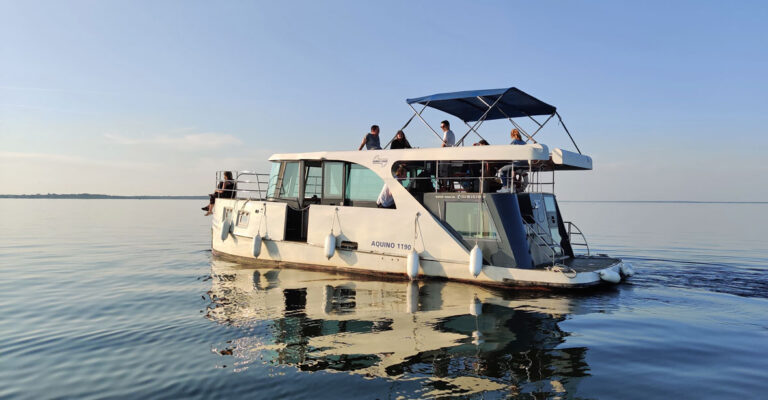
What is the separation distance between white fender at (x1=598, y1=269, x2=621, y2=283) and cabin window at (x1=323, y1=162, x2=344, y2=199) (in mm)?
6782

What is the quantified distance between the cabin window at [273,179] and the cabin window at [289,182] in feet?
0.87

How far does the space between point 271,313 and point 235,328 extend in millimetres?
1034

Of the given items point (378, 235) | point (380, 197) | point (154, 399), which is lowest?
point (154, 399)

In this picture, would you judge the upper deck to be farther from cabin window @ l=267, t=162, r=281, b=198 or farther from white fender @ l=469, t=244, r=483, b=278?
white fender @ l=469, t=244, r=483, b=278

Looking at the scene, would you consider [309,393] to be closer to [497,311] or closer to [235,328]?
[235,328]

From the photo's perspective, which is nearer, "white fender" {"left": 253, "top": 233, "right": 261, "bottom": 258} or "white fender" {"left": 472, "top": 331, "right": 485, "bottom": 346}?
"white fender" {"left": 472, "top": 331, "right": 485, "bottom": 346}

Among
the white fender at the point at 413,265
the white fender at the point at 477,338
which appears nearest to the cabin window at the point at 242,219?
the white fender at the point at 413,265

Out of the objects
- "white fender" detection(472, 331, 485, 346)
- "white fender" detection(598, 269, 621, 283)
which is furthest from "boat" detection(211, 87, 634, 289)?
"white fender" detection(472, 331, 485, 346)

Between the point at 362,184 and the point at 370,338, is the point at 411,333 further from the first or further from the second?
the point at 362,184

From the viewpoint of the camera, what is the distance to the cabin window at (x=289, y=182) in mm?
14000

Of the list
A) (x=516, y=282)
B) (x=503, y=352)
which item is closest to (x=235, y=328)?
(x=503, y=352)

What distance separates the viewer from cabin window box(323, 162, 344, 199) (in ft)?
42.9

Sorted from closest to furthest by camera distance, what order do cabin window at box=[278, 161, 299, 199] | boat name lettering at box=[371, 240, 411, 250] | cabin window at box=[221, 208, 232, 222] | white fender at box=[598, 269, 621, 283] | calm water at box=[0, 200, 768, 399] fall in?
calm water at box=[0, 200, 768, 399]
white fender at box=[598, 269, 621, 283]
boat name lettering at box=[371, 240, 411, 250]
cabin window at box=[278, 161, 299, 199]
cabin window at box=[221, 208, 232, 222]

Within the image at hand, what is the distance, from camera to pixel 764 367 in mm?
5957
